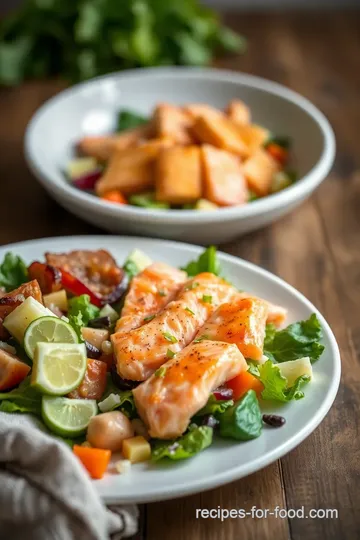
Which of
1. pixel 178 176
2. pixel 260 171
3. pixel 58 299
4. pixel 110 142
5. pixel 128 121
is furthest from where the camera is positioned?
pixel 128 121

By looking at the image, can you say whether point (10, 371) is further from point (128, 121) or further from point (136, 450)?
point (128, 121)

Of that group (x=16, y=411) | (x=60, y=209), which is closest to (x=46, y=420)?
(x=16, y=411)

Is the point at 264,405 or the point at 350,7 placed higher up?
the point at 264,405

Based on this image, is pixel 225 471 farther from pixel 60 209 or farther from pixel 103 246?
pixel 60 209

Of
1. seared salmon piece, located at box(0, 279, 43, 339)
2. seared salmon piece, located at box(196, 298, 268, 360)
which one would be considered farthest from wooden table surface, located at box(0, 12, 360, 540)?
seared salmon piece, located at box(0, 279, 43, 339)

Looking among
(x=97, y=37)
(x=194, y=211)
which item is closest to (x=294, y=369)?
(x=194, y=211)

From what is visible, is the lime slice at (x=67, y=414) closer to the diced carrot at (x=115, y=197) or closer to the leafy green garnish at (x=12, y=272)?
the leafy green garnish at (x=12, y=272)
